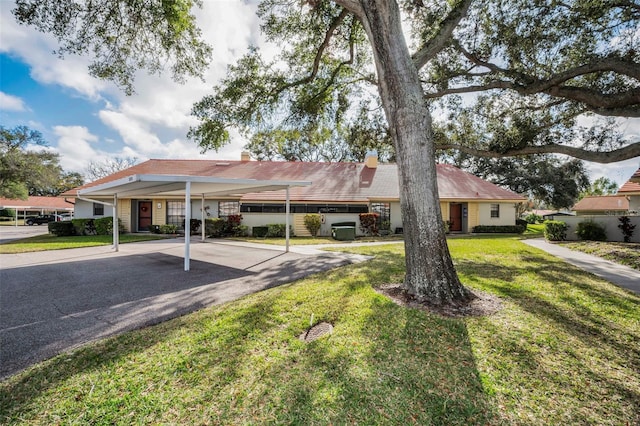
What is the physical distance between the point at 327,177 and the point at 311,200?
3.73 metres

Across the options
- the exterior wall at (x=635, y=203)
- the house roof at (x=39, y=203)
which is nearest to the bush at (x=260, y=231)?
the exterior wall at (x=635, y=203)

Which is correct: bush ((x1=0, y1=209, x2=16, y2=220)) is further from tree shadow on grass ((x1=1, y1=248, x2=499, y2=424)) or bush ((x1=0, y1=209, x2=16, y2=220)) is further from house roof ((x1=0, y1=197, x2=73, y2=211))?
tree shadow on grass ((x1=1, y1=248, x2=499, y2=424))

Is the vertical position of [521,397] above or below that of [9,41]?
below

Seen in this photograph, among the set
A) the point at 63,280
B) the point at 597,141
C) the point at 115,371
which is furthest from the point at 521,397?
the point at 597,141

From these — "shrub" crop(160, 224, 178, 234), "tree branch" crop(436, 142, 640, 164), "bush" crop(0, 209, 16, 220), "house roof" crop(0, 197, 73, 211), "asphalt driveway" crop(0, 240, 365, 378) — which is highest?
"house roof" crop(0, 197, 73, 211)

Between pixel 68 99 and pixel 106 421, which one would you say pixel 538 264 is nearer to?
pixel 106 421

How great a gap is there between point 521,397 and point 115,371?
3.72m

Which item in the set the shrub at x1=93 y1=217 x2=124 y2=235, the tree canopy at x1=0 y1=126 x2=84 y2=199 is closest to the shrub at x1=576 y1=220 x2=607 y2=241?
the shrub at x1=93 y1=217 x2=124 y2=235

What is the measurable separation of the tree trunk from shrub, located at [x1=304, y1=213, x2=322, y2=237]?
40.3 ft

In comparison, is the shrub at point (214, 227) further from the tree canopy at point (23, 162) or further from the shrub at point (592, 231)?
the tree canopy at point (23, 162)

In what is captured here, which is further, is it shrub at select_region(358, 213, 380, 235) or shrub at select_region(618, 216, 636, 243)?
shrub at select_region(358, 213, 380, 235)

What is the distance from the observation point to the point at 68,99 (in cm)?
1303

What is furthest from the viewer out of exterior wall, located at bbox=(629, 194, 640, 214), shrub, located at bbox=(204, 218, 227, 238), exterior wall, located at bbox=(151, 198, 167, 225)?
exterior wall, located at bbox=(151, 198, 167, 225)

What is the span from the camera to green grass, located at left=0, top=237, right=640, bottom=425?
7.20 ft
